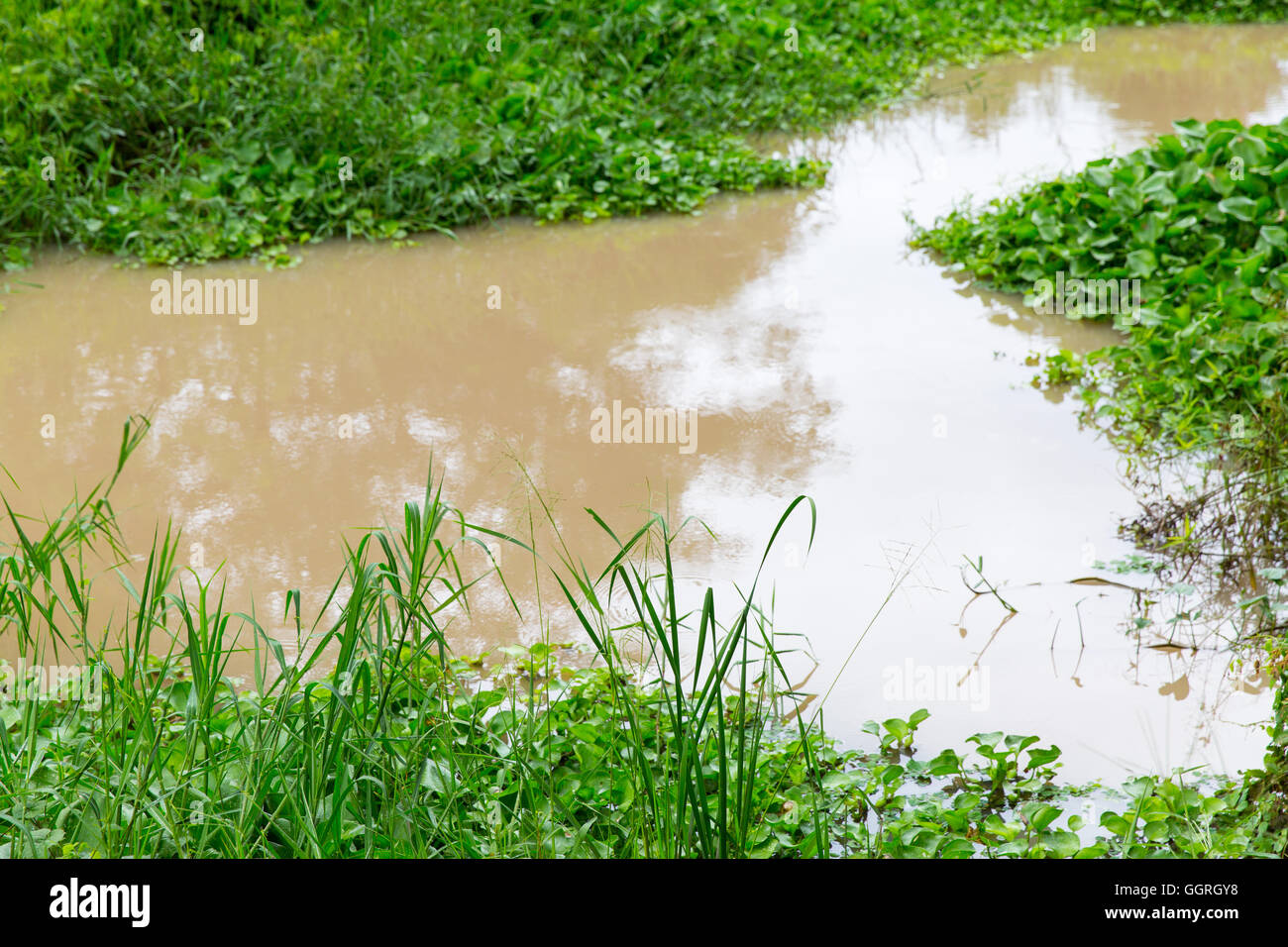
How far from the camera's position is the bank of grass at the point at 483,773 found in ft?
7.56

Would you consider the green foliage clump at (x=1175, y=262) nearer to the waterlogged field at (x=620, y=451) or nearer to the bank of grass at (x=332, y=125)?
the waterlogged field at (x=620, y=451)

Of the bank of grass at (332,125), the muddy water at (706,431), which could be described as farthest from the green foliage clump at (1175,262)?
the bank of grass at (332,125)

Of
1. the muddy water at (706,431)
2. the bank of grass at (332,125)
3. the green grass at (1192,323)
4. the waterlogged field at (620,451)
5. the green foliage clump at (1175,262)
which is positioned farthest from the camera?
the bank of grass at (332,125)

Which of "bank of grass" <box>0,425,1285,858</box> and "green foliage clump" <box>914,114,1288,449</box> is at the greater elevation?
"green foliage clump" <box>914,114,1288,449</box>

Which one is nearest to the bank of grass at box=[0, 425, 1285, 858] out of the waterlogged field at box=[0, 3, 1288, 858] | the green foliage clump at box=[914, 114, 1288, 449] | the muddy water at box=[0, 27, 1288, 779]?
the waterlogged field at box=[0, 3, 1288, 858]

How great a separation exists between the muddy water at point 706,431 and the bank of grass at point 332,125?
280mm

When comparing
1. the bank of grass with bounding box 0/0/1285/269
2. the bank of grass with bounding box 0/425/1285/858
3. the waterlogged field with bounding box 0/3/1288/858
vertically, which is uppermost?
the bank of grass with bounding box 0/0/1285/269

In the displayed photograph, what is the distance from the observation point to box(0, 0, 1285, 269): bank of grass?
654cm

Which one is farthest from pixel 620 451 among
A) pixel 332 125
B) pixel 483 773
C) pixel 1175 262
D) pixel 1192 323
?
pixel 332 125

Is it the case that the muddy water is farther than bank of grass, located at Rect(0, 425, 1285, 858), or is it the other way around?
the muddy water

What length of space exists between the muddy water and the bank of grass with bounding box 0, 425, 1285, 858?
0.29 meters

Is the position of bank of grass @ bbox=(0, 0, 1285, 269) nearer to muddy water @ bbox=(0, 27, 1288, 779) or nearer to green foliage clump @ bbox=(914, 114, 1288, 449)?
muddy water @ bbox=(0, 27, 1288, 779)

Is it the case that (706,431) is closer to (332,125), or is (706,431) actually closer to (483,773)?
(483,773)
